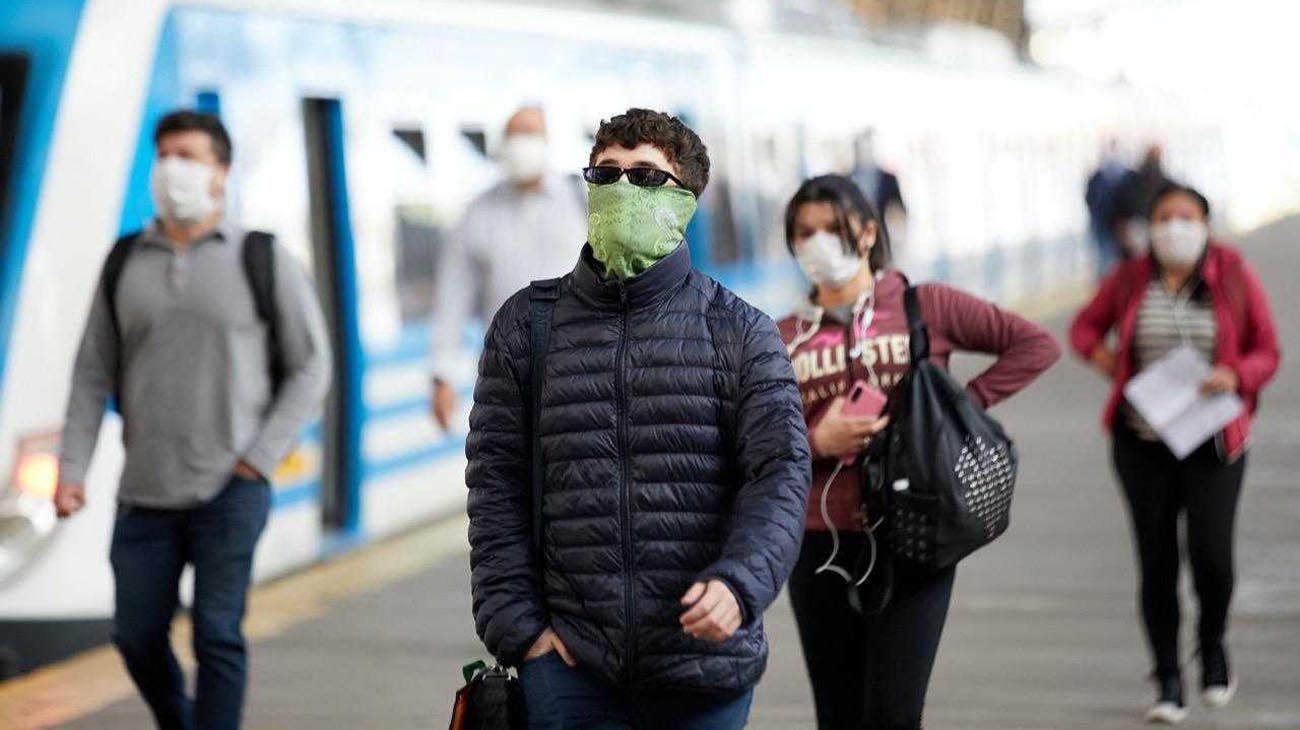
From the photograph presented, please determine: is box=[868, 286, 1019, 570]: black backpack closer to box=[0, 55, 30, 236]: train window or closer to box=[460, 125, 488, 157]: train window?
box=[0, 55, 30, 236]: train window

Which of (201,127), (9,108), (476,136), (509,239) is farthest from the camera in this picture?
(476,136)

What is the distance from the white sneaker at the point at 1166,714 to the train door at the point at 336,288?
3878mm

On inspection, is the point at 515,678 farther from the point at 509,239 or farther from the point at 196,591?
the point at 509,239

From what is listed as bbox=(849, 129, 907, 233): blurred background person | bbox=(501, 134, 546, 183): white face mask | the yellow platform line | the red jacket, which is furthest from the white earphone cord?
bbox=(849, 129, 907, 233): blurred background person

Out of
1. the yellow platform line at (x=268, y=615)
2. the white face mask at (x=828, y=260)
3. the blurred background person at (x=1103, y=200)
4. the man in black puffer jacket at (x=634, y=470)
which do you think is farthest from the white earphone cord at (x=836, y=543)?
the blurred background person at (x=1103, y=200)

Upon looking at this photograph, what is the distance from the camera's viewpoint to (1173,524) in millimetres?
6762

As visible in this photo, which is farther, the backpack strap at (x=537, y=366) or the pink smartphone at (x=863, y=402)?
the pink smartphone at (x=863, y=402)

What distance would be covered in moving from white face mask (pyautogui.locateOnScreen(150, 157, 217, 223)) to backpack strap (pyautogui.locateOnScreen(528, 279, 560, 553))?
206 centimetres

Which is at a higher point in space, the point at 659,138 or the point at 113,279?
the point at 659,138

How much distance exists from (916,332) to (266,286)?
1.61 metres

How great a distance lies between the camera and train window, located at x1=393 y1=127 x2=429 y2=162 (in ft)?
33.3

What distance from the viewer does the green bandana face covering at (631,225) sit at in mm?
3717

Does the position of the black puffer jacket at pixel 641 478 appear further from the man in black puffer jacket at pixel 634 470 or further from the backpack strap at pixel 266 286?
the backpack strap at pixel 266 286

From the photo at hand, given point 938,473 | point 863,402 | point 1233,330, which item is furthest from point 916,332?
point 1233,330
